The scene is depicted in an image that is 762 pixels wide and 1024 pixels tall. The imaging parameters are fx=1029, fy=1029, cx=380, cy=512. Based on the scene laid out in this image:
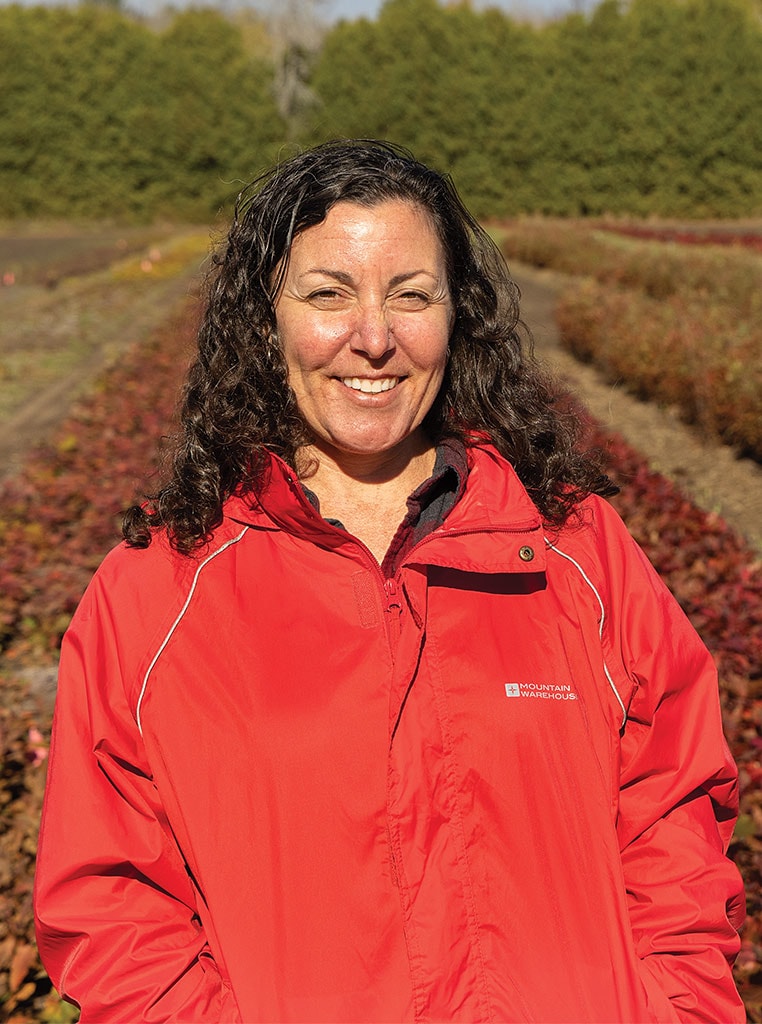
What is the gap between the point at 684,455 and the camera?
25.1 feet

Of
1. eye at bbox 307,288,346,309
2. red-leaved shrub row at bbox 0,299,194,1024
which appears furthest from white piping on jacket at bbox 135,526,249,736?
eye at bbox 307,288,346,309

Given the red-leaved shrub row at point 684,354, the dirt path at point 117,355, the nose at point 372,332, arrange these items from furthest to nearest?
1. the red-leaved shrub row at point 684,354
2. the dirt path at point 117,355
3. the nose at point 372,332

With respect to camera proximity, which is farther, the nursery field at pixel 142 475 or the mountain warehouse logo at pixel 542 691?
the nursery field at pixel 142 475

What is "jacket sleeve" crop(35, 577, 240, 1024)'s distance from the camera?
4.64ft

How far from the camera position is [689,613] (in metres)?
4.42

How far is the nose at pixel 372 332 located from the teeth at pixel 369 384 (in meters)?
0.05

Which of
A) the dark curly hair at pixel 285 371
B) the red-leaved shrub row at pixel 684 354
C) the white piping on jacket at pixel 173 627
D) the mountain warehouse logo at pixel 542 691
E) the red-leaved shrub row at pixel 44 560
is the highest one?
the dark curly hair at pixel 285 371

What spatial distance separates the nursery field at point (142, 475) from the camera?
3.14m

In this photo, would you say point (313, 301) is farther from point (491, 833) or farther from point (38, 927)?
point (38, 927)

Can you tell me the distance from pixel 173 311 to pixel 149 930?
44.4 ft

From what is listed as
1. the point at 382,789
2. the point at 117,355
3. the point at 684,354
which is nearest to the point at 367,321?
the point at 382,789

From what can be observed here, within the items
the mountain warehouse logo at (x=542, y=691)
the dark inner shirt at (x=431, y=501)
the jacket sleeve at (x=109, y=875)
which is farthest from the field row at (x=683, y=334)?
the jacket sleeve at (x=109, y=875)

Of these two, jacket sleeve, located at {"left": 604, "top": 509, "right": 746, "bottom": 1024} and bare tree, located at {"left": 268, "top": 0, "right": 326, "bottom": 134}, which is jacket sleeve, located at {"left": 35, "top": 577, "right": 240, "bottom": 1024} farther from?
bare tree, located at {"left": 268, "top": 0, "right": 326, "bottom": 134}

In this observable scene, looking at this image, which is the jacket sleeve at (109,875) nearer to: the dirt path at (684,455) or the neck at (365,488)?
the neck at (365,488)
